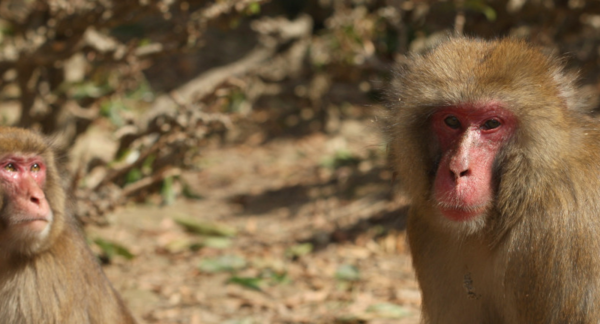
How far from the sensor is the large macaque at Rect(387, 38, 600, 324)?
291 centimetres

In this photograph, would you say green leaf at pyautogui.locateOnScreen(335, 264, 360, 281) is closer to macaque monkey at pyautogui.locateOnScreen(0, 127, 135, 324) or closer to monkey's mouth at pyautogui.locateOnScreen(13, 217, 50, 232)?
macaque monkey at pyautogui.locateOnScreen(0, 127, 135, 324)

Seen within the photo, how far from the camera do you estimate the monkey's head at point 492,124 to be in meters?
2.93

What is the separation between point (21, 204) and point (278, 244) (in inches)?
127

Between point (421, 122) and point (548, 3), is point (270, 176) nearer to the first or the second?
point (548, 3)

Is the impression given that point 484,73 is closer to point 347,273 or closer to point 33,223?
point 33,223

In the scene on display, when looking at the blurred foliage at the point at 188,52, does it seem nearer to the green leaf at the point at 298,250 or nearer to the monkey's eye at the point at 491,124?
the monkey's eye at the point at 491,124

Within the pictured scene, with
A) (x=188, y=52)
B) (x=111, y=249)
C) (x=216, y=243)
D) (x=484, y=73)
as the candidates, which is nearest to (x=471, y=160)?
(x=484, y=73)

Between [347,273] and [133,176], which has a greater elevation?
[133,176]

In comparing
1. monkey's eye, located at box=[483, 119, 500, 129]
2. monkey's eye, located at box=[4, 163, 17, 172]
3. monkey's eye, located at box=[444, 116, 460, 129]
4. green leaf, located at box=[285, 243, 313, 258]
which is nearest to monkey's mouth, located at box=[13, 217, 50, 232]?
monkey's eye, located at box=[4, 163, 17, 172]

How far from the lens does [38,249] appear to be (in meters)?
3.66

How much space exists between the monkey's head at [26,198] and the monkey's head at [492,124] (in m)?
1.83

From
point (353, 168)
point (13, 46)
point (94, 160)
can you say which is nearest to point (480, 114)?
point (94, 160)

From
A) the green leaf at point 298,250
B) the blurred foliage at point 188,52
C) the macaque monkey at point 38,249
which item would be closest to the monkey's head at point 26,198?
the macaque monkey at point 38,249

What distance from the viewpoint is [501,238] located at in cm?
301
